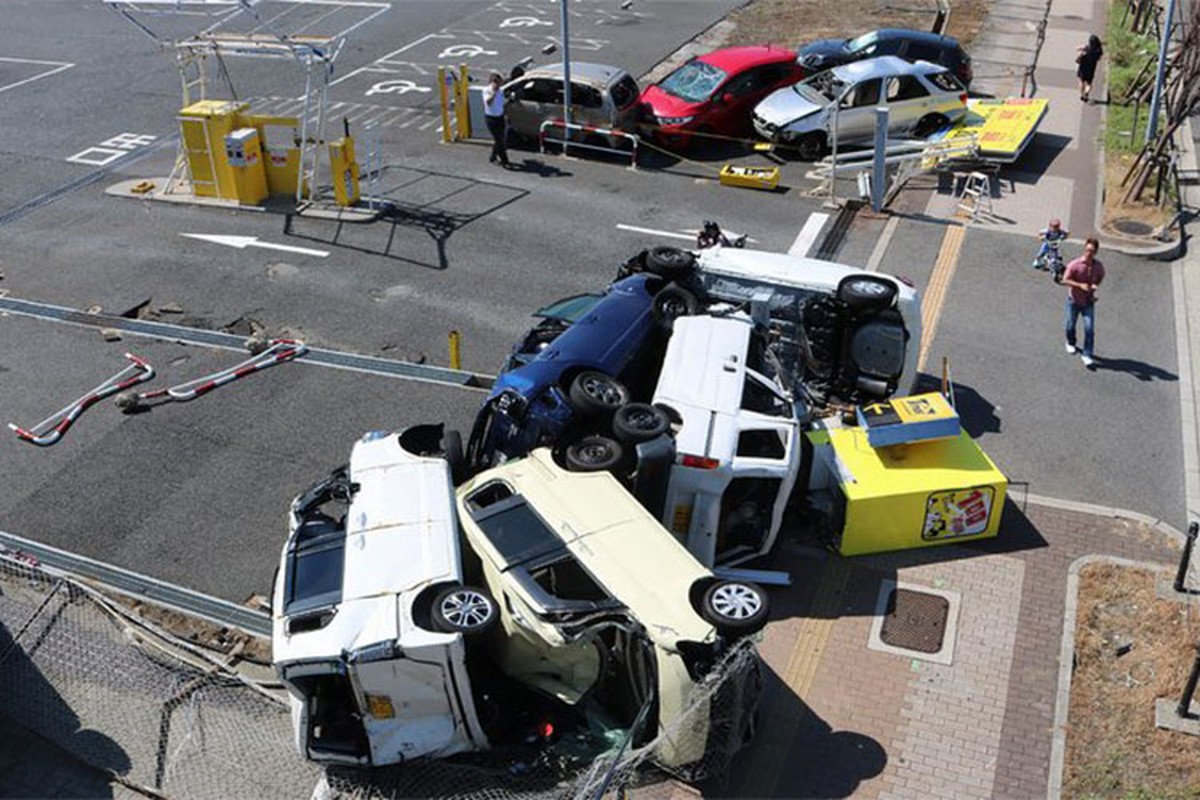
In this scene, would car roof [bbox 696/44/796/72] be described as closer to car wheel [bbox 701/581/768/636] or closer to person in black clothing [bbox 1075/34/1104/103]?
person in black clothing [bbox 1075/34/1104/103]

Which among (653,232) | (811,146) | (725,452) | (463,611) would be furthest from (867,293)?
(811,146)

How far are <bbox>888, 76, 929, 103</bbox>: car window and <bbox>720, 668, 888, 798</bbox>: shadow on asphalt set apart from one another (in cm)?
1431

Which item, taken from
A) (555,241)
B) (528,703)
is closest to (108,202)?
(555,241)

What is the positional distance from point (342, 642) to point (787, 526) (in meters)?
4.98

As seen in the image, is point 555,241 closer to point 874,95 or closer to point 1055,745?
point 874,95

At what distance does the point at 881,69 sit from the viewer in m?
20.2

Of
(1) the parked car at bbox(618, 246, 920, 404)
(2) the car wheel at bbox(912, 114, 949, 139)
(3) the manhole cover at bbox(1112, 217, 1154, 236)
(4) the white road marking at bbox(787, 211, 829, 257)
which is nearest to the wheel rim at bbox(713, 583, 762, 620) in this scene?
(1) the parked car at bbox(618, 246, 920, 404)

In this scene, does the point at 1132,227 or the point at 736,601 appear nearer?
the point at 736,601

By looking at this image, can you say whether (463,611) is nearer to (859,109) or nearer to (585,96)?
(585,96)

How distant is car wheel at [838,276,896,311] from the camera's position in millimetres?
11844

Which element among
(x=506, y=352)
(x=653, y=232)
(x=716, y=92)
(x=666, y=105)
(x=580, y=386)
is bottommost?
(x=506, y=352)

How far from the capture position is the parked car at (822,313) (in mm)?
12062

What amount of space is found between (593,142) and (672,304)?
9.13 m

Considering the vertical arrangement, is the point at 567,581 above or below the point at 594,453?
below
